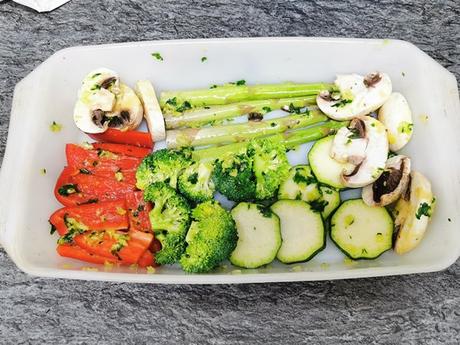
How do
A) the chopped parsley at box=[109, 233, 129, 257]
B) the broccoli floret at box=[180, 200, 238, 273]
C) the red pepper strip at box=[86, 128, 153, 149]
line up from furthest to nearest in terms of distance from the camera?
1. the red pepper strip at box=[86, 128, 153, 149]
2. the chopped parsley at box=[109, 233, 129, 257]
3. the broccoli floret at box=[180, 200, 238, 273]

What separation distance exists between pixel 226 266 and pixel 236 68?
810 mm

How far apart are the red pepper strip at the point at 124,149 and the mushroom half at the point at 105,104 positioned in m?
0.07

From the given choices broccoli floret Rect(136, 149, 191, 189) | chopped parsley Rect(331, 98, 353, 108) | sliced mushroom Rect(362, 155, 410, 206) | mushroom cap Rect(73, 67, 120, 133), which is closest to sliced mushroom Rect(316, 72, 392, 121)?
chopped parsley Rect(331, 98, 353, 108)

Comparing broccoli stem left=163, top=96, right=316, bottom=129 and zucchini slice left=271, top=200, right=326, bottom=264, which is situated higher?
broccoli stem left=163, top=96, right=316, bottom=129

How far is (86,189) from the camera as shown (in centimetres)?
231

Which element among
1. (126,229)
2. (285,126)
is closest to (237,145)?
(285,126)

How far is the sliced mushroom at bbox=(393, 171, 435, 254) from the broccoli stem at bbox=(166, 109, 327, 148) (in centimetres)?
47

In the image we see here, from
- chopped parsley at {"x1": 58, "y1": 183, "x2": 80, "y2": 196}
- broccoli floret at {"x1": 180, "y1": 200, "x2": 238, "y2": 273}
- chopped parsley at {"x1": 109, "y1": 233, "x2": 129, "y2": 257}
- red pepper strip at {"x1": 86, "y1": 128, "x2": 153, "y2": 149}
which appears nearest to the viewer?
broccoli floret at {"x1": 180, "y1": 200, "x2": 238, "y2": 273}

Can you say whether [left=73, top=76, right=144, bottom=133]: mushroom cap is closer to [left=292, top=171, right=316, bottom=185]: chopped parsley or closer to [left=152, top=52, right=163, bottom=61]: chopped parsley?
[left=152, top=52, right=163, bottom=61]: chopped parsley

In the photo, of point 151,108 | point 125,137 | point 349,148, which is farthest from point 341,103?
point 125,137

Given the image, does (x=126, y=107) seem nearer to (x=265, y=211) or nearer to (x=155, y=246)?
(x=155, y=246)

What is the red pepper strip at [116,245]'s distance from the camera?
2172 mm

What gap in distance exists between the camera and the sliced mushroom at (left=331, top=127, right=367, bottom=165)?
227cm

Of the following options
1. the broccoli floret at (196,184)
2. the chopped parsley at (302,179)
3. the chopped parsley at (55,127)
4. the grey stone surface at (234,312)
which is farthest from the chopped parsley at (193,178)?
the chopped parsley at (55,127)
